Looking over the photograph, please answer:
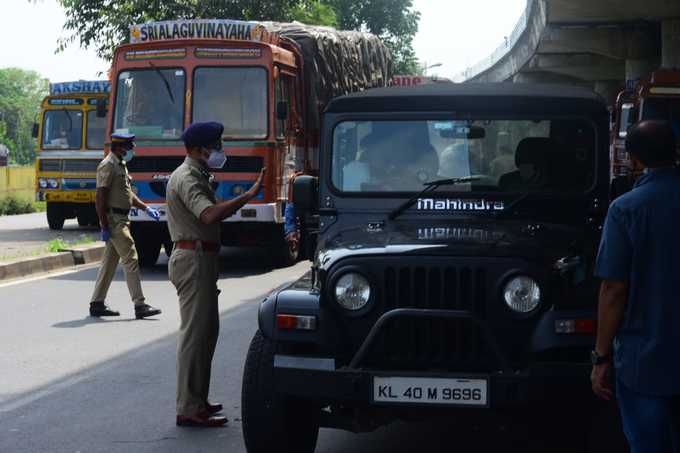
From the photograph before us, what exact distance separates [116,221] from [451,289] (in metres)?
6.67

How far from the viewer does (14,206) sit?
35.7m

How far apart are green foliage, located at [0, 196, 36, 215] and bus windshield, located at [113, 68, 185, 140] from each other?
2064cm

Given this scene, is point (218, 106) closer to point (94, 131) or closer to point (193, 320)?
point (193, 320)

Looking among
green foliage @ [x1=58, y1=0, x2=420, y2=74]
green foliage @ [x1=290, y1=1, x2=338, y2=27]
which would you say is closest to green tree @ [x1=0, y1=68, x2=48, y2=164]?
green foliage @ [x1=290, y1=1, x2=338, y2=27]

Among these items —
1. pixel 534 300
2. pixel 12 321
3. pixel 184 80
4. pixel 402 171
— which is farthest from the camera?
pixel 184 80

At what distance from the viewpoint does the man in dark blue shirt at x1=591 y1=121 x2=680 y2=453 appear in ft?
13.3

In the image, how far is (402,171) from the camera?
21.5 ft

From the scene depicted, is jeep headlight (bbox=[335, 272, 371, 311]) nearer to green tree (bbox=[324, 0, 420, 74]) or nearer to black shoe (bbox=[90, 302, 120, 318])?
black shoe (bbox=[90, 302, 120, 318])

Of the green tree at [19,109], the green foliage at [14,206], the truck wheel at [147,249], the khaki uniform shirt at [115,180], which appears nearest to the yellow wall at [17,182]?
the green foliage at [14,206]

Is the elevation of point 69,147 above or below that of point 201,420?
above

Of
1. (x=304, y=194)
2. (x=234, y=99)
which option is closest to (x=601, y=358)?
(x=304, y=194)

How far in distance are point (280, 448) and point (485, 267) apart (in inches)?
49.1

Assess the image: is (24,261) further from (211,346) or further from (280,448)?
(280,448)

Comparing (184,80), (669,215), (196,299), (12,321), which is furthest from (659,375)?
(184,80)
